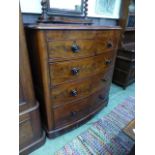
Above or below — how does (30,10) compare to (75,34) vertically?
above

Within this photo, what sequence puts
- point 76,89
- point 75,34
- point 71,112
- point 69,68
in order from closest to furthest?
point 75,34, point 69,68, point 76,89, point 71,112

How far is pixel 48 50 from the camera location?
93 centimetres

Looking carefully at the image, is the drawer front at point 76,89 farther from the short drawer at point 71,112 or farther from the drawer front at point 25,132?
the drawer front at point 25,132

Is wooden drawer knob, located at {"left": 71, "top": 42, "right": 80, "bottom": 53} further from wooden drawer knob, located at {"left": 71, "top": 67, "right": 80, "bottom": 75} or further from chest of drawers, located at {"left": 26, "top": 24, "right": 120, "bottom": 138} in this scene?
wooden drawer knob, located at {"left": 71, "top": 67, "right": 80, "bottom": 75}

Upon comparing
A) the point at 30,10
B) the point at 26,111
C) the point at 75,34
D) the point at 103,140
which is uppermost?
the point at 30,10

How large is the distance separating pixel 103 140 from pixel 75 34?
43.9 inches

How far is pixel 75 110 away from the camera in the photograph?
1379mm

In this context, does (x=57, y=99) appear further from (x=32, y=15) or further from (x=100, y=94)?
(x=32, y=15)

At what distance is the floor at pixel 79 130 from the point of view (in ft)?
4.18

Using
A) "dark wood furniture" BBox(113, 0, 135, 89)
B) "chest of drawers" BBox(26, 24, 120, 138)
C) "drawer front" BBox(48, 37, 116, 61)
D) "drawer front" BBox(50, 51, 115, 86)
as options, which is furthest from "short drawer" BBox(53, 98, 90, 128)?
"dark wood furniture" BBox(113, 0, 135, 89)

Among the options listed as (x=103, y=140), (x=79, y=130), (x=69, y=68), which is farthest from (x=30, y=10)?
(x=103, y=140)

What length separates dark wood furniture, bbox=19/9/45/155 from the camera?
0.89 m

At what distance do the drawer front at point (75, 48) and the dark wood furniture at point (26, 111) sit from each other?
0.18m

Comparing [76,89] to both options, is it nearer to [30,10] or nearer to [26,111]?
[26,111]
